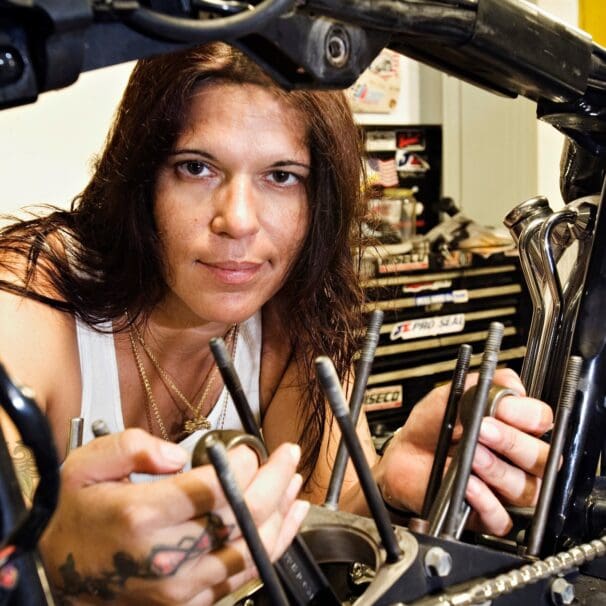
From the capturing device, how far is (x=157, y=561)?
390 mm

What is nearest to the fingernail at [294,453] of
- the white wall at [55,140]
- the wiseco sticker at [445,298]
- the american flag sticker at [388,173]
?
the white wall at [55,140]

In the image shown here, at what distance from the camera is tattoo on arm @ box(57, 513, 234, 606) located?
386 mm

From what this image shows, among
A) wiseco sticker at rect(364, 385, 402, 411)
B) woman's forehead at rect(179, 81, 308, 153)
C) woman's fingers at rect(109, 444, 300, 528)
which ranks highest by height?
woman's forehead at rect(179, 81, 308, 153)

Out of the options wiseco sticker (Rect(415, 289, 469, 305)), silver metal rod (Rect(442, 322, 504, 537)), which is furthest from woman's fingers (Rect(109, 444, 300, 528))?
wiseco sticker (Rect(415, 289, 469, 305))

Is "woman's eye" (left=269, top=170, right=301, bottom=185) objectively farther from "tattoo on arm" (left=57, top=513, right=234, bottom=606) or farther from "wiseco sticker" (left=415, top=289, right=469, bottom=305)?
"wiseco sticker" (left=415, top=289, right=469, bottom=305)

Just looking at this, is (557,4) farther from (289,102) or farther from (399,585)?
(399,585)

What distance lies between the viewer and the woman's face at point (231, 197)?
0.79 meters

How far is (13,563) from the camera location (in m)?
0.32

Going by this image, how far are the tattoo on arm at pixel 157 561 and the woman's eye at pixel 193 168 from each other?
484mm

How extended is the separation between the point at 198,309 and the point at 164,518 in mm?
500

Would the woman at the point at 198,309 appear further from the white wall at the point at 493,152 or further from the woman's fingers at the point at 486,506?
the white wall at the point at 493,152

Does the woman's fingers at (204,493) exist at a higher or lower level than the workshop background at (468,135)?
lower

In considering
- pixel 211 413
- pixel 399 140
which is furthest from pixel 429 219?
pixel 211 413

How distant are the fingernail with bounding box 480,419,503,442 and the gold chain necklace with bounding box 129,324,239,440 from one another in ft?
1.88
